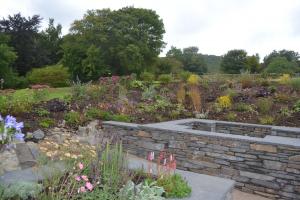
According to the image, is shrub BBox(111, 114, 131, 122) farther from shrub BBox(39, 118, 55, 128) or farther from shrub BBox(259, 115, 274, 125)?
shrub BBox(259, 115, 274, 125)

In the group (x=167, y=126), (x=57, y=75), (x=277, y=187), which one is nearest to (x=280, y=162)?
(x=277, y=187)

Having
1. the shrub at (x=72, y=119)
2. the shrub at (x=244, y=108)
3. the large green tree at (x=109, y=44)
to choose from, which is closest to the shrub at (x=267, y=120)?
the shrub at (x=244, y=108)

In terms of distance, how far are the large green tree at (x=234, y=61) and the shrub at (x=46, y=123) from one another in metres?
29.3

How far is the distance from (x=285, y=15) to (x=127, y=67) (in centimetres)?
1820

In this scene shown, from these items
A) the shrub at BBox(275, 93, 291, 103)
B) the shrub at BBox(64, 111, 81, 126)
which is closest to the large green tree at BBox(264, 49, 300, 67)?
the shrub at BBox(275, 93, 291, 103)

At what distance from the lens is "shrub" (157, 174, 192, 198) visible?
119 inches

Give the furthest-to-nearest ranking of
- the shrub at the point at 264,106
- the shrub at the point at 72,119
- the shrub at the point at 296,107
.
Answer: the shrub at the point at 264,106, the shrub at the point at 296,107, the shrub at the point at 72,119

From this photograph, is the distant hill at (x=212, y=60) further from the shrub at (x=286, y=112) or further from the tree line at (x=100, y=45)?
the shrub at (x=286, y=112)

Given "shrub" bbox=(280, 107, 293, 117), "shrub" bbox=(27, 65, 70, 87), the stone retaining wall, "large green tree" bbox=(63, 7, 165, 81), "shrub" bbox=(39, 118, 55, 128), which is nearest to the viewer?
the stone retaining wall

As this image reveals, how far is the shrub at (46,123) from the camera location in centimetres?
554

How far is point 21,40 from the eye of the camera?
73.0ft

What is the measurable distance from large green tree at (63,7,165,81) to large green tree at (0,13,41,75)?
3124mm

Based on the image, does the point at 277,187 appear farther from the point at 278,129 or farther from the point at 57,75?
the point at 57,75

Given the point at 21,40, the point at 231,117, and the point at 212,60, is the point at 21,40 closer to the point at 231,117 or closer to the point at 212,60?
the point at 231,117
